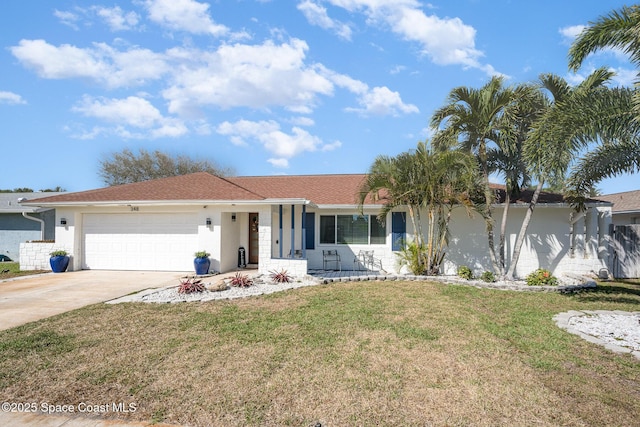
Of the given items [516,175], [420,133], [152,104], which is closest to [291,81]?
[152,104]

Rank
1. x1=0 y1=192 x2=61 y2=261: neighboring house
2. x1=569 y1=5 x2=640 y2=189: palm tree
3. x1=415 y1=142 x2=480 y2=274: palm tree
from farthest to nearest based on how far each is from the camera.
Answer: x1=0 y1=192 x2=61 y2=261: neighboring house
x1=415 y1=142 x2=480 y2=274: palm tree
x1=569 y1=5 x2=640 y2=189: palm tree

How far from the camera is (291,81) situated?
55.6 feet

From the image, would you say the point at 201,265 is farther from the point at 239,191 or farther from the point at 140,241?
the point at 140,241

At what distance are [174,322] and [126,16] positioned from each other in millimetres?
8958

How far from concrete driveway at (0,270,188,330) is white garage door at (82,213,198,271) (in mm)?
493

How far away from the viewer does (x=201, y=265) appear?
1216 centimetres

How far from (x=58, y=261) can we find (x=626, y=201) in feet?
87.1

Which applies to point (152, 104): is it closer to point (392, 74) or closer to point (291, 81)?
point (291, 81)

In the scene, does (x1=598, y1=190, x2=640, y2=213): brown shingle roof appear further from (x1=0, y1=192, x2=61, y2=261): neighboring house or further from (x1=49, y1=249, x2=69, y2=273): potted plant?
(x1=0, y1=192, x2=61, y2=261): neighboring house

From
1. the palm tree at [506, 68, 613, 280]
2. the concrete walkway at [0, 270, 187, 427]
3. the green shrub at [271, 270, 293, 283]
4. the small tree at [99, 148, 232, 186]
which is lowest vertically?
the concrete walkway at [0, 270, 187, 427]

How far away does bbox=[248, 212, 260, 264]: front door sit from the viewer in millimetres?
14477

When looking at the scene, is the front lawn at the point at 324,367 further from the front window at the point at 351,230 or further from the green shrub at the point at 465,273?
the front window at the point at 351,230

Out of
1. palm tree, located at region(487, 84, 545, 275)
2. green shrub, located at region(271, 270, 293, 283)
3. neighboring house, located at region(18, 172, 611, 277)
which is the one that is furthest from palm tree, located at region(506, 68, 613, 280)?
green shrub, located at region(271, 270, 293, 283)

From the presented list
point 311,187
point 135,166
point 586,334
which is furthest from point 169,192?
point 135,166
